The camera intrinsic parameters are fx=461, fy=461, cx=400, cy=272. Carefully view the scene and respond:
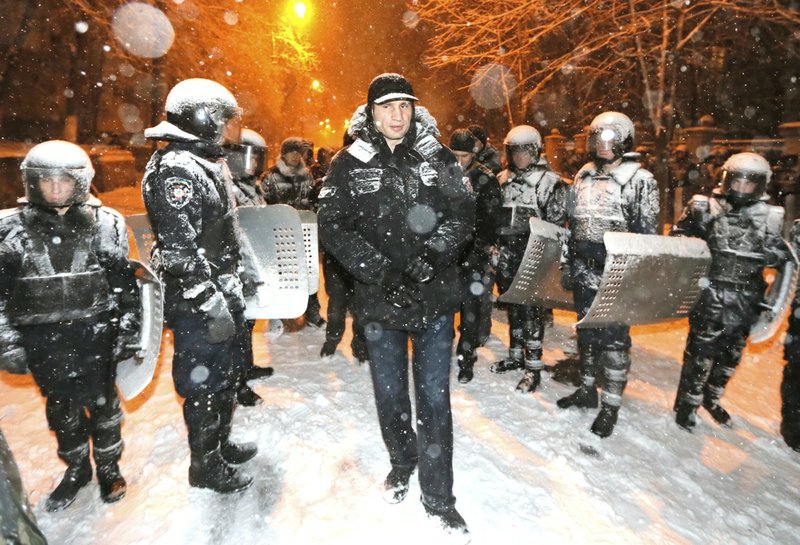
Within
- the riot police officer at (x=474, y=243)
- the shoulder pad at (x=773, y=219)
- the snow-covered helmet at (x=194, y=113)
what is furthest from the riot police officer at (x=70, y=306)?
the shoulder pad at (x=773, y=219)

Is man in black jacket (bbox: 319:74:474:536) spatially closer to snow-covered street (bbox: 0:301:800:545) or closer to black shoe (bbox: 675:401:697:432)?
snow-covered street (bbox: 0:301:800:545)

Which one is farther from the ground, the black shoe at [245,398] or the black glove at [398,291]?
the black glove at [398,291]

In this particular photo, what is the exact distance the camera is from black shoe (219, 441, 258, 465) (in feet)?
10.2

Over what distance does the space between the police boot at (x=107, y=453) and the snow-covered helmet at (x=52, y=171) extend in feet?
4.03

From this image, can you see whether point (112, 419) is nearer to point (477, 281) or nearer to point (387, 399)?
point (387, 399)

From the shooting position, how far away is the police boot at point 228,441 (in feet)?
9.37

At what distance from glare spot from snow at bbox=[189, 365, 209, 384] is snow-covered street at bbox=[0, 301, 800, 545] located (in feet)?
2.55

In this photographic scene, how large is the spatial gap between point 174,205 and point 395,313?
1.26 metres

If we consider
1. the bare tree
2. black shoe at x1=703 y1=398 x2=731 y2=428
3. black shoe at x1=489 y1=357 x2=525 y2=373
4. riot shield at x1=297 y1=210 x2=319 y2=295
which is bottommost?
black shoe at x1=703 y1=398 x2=731 y2=428

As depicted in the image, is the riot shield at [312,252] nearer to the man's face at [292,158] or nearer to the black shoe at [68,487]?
the black shoe at [68,487]

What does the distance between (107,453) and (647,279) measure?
376 cm

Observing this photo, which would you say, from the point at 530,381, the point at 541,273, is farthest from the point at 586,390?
the point at 541,273

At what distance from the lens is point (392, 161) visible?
8.24ft

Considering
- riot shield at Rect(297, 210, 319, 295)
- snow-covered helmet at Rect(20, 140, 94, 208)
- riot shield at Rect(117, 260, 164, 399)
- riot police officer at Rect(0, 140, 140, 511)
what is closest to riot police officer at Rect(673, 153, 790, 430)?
riot shield at Rect(297, 210, 319, 295)
